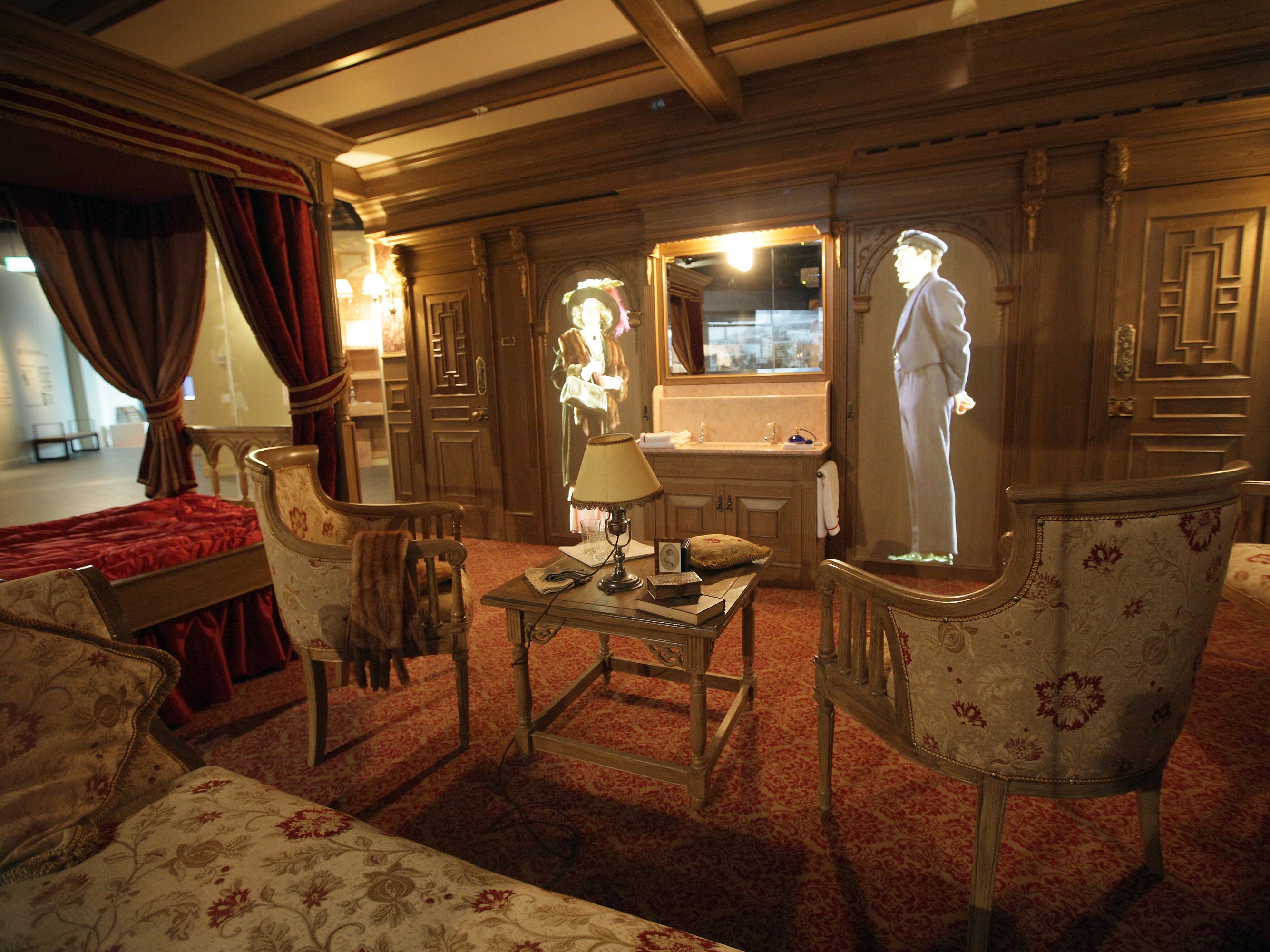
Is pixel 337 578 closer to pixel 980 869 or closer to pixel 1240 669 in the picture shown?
pixel 980 869

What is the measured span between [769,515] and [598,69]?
2.67 meters

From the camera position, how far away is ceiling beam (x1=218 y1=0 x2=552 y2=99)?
2.94m

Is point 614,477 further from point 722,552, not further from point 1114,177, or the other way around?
point 1114,177

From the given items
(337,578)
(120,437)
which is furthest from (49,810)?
(120,437)

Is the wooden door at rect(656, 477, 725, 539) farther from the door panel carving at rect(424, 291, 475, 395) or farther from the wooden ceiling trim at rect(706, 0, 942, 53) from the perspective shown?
the wooden ceiling trim at rect(706, 0, 942, 53)

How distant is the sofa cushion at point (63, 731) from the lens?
1.13 m

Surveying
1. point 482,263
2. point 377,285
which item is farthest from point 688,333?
point 377,285

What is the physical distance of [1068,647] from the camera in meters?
1.28

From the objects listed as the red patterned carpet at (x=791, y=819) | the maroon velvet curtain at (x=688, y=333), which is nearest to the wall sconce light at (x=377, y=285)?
the maroon velvet curtain at (x=688, y=333)

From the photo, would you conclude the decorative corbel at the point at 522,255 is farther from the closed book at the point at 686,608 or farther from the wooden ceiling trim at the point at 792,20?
the closed book at the point at 686,608

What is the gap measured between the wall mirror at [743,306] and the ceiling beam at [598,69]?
1051 mm

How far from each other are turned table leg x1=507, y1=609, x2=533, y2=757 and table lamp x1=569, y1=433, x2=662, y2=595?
1.10 ft

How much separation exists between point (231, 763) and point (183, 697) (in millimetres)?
551

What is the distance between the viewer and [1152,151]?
10.5 feet
